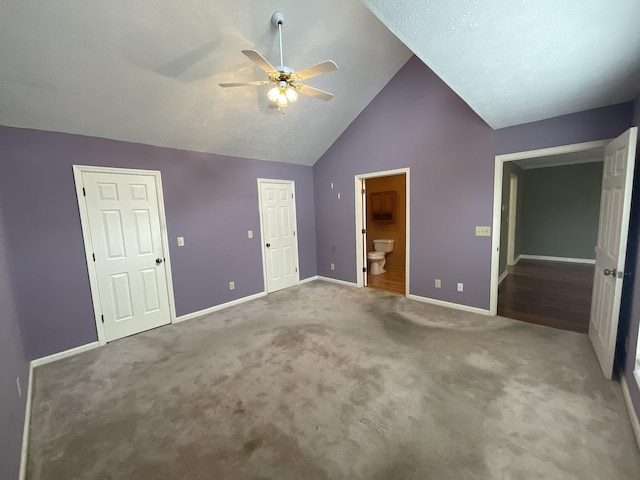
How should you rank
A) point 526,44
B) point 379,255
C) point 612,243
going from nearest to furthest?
point 526,44, point 612,243, point 379,255

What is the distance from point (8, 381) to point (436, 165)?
4544 mm

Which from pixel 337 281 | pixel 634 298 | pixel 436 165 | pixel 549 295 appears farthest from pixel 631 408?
pixel 337 281

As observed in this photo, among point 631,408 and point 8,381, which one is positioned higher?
point 8,381

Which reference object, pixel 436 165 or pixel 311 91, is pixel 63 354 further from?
pixel 436 165

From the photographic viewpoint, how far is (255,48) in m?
2.64

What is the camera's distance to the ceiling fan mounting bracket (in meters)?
2.40

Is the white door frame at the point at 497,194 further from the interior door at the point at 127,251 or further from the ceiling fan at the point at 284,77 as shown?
the interior door at the point at 127,251

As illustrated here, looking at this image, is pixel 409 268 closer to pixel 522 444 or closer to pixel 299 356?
pixel 299 356

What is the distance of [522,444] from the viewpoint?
1585 mm

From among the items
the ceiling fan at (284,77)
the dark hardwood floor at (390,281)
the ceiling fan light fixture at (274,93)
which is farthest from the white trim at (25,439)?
the dark hardwood floor at (390,281)

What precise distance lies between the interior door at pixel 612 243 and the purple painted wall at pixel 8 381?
3.94m

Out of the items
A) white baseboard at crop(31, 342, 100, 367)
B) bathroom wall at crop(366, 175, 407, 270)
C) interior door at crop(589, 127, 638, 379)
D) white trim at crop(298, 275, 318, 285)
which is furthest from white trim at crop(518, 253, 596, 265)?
white baseboard at crop(31, 342, 100, 367)

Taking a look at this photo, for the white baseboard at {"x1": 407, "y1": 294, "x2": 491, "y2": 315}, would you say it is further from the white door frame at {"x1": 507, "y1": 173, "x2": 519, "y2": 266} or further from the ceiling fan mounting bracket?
the ceiling fan mounting bracket

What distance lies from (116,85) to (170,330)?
109 inches
